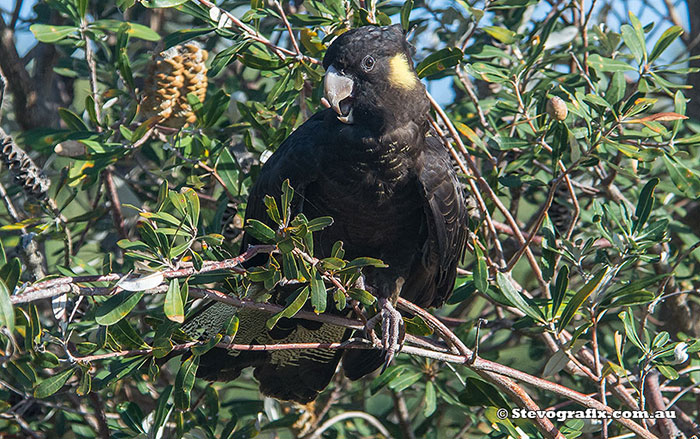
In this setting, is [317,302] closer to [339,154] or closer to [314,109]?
[339,154]

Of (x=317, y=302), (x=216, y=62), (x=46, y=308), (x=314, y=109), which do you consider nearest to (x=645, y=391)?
(x=317, y=302)

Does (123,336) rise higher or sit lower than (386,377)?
higher

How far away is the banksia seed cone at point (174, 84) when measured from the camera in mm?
2611

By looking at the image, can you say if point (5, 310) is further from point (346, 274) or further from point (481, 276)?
point (481, 276)

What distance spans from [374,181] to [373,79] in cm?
33

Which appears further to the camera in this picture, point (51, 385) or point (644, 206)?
point (644, 206)

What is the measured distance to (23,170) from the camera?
2586 mm

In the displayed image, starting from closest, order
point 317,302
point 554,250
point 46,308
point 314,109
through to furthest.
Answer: point 317,302 < point 554,250 < point 314,109 < point 46,308

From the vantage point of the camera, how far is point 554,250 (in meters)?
2.29

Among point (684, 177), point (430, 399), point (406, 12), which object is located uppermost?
point (406, 12)

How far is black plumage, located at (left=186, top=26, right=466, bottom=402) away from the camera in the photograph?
7.55ft

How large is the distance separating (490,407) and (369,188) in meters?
0.79

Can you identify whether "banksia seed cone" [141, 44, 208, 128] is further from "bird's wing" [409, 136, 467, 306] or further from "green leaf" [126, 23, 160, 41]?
"bird's wing" [409, 136, 467, 306]

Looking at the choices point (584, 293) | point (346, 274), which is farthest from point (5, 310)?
point (584, 293)
